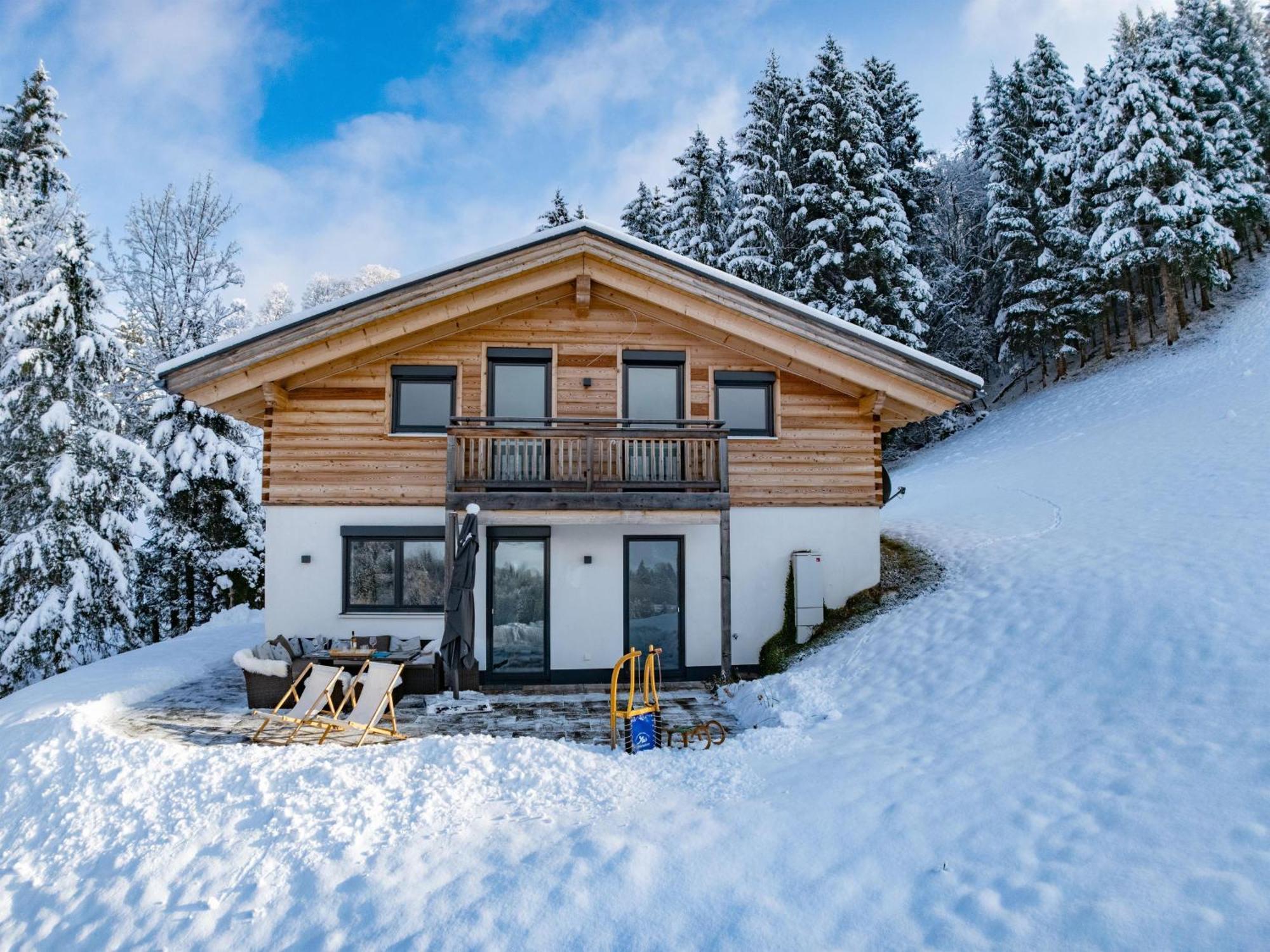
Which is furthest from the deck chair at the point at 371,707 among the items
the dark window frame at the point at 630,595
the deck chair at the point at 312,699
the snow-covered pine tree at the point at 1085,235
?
the snow-covered pine tree at the point at 1085,235

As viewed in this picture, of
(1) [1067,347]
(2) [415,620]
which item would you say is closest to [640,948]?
(2) [415,620]

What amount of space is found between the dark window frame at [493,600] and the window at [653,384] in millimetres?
2687

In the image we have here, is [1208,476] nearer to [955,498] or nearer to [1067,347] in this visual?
[955,498]

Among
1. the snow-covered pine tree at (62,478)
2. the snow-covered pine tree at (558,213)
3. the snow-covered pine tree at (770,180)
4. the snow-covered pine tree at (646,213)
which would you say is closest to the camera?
the snow-covered pine tree at (62,478)

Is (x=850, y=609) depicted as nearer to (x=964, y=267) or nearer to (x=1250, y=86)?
(x=964, y=267)

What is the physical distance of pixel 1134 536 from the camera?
1090cm

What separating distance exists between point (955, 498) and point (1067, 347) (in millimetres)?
14617

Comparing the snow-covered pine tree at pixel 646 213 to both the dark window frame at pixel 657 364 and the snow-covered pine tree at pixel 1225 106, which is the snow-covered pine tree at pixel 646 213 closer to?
the snow-covered pine tree at pixel 1225 106

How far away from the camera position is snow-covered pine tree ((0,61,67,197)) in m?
21.5

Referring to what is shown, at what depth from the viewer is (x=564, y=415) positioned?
12016mm

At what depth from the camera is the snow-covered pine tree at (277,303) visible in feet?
206

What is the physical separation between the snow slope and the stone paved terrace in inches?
24.5

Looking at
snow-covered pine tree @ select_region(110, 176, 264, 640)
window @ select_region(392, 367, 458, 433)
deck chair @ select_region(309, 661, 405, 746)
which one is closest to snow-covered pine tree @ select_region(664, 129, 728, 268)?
snow-covered pine tree @ select_region(110, 176, 264, 640)

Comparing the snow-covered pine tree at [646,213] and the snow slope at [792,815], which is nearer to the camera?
the snow slope at [792,815]
